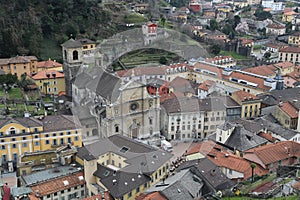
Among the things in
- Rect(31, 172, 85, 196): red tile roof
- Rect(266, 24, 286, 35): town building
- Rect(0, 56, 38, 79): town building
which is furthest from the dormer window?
Rect(266, 24, 286, 35): town building

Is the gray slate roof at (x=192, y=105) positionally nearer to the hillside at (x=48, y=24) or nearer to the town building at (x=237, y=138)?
the town building at (x=237, y=138)

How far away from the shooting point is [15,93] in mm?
23109

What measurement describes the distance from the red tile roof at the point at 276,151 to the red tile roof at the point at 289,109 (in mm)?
3707

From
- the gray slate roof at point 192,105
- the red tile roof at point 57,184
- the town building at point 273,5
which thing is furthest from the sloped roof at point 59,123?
the town building at point 273,5

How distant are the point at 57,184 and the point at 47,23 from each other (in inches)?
888

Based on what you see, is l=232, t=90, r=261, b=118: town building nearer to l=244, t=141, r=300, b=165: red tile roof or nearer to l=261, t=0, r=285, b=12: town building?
l=244, t=141, r=300, b=165: red tile roof

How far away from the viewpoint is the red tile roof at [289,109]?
20.7 m

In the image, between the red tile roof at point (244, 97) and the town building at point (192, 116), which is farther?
the red tile roof at point (244, 97)

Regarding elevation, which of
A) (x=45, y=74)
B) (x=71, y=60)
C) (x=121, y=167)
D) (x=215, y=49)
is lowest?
(x=121, y=167)

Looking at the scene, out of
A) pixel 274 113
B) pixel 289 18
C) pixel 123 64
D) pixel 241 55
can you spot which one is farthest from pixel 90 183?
pixel 289 18

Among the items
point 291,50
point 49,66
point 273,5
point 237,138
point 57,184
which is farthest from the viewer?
point 273,5

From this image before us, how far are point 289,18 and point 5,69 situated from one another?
44709 mm

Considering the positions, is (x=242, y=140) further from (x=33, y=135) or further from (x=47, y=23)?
(x=47, y=23)

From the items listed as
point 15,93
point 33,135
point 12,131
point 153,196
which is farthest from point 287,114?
point 15,93
